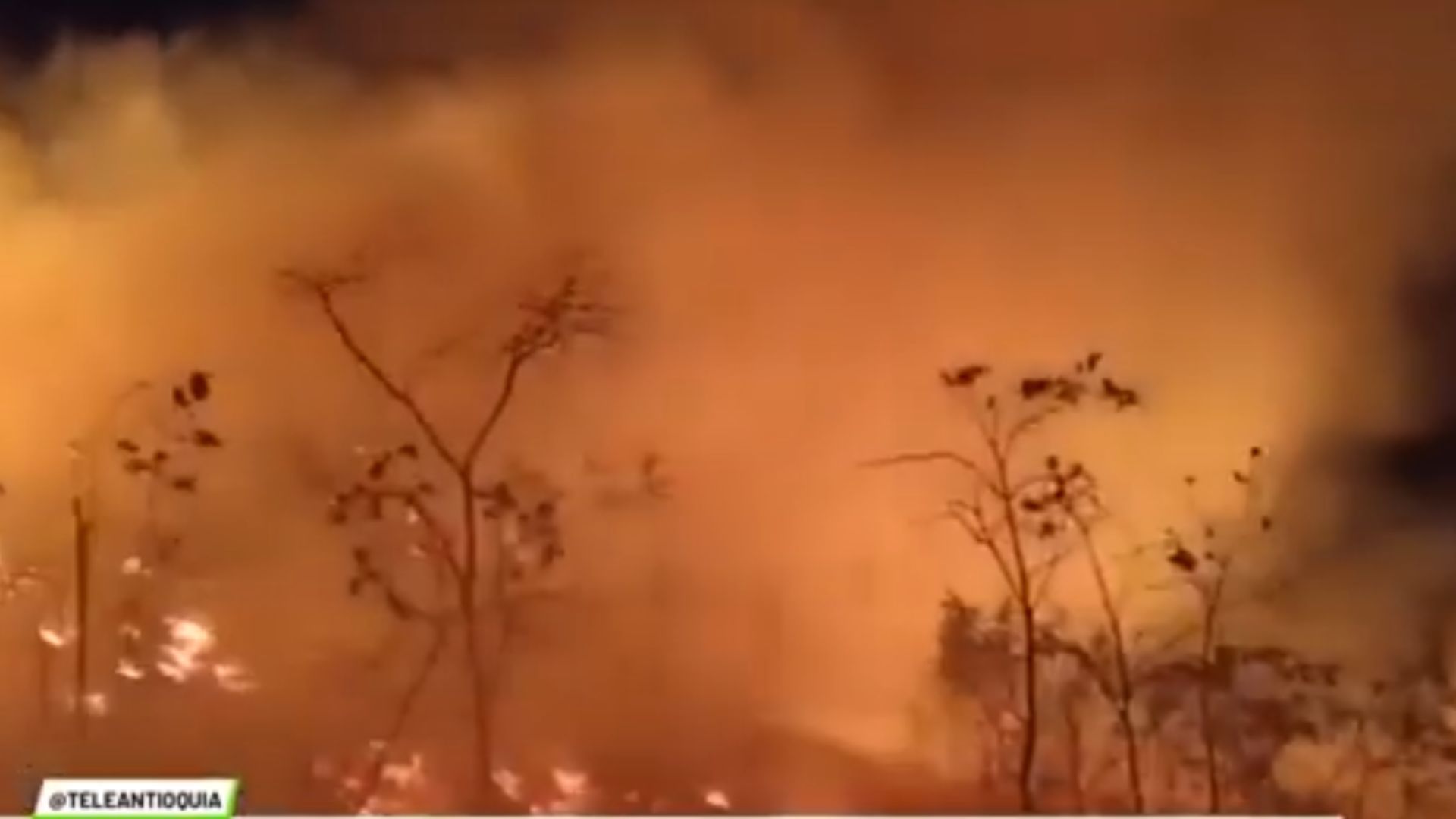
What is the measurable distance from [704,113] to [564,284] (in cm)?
20

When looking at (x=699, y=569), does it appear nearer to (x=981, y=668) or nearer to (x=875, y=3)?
(x=981, y=668)

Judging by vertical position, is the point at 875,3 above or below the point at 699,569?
above

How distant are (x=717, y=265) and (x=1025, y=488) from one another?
1.10 feet

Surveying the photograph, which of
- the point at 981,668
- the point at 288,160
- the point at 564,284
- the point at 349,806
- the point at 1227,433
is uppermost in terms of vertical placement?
the point at 288,160

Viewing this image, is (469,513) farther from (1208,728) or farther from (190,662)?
(1208,728)

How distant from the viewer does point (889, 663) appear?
5.08 ft

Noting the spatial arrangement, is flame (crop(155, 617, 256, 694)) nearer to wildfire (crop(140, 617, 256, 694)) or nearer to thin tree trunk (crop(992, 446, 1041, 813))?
wildfire (crop(140, 617, 256, 694))


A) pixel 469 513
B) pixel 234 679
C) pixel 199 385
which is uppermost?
pixel 199 385

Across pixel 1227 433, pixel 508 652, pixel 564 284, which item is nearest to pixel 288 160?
pixel 564 284

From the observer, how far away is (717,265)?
159 centimetres

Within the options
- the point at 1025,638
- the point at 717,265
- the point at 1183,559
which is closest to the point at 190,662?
the point at 717,265

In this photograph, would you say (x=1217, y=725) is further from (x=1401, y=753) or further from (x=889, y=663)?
(x=889, y=663)

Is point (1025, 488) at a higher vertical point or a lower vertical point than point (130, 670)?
higher

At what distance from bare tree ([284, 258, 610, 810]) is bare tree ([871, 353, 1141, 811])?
1.02ft
